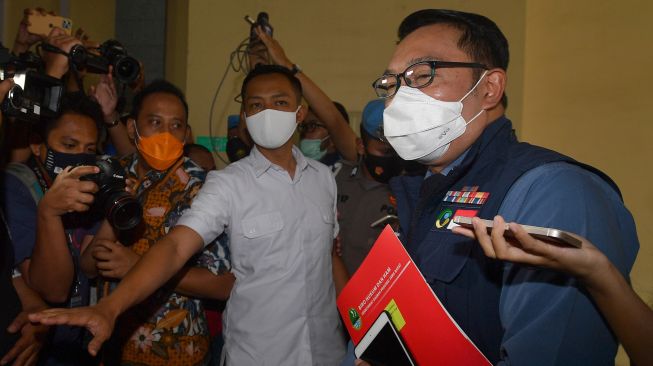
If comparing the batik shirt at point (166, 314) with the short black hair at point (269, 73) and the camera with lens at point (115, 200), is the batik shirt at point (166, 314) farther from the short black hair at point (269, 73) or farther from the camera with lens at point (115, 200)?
the short black hair at point (269, 73)

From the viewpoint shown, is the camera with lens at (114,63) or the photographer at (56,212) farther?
the camera with lens at (114,63)

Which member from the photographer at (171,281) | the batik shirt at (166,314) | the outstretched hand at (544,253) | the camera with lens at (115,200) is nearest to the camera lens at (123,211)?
the camera with lens at (115,200)

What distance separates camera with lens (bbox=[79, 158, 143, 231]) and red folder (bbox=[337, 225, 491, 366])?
91cm

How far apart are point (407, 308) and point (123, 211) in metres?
1.13

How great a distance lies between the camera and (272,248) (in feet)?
6.35

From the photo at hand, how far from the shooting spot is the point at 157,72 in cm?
504

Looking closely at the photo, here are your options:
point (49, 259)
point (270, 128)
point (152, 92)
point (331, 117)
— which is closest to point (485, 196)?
point (270, 128)

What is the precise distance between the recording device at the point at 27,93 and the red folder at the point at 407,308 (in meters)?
1.04

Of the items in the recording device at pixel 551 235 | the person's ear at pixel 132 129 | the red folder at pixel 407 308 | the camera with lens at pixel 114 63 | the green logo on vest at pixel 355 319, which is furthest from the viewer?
the camera with lens at pixel 114 63

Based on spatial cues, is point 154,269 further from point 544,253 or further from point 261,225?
point 544,253

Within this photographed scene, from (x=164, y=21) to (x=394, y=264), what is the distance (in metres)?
4.68

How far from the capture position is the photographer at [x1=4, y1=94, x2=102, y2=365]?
1724 millimetres

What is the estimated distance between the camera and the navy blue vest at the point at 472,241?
3.42ft

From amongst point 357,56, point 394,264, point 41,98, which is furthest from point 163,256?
point 357,56
